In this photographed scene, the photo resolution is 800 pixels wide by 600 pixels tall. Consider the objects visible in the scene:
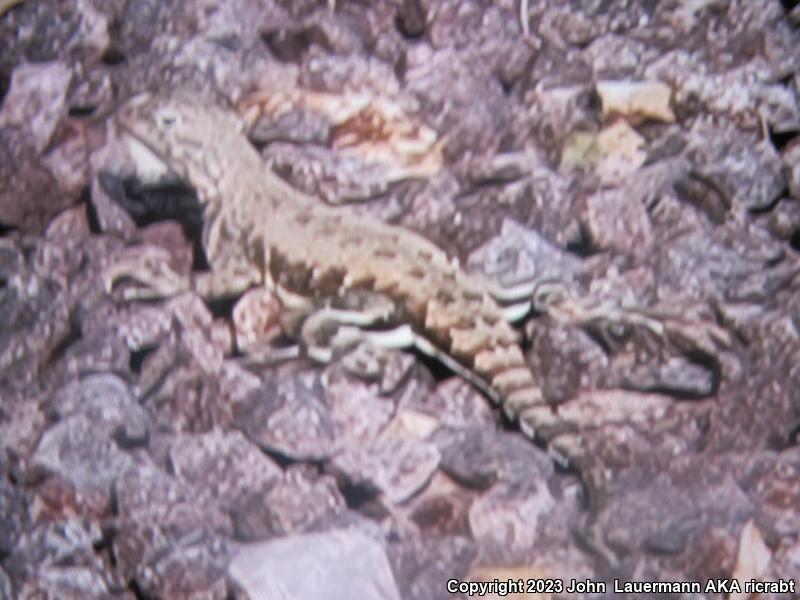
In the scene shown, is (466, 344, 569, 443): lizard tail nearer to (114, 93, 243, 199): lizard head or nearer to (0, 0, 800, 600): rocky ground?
(0, 0, 800, 600): rocky ground

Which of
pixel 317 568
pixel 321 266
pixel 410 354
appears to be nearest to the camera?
pixel 317 568

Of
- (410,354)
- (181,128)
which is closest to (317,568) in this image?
(410,354)

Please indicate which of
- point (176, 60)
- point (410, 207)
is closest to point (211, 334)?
point (410, 207)

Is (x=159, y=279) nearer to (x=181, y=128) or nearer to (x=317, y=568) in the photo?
(x=181, y=128)

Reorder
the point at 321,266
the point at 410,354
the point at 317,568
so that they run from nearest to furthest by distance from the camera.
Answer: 1. the point at 317,568
2. the point at 410,354
3. the point at 321,266

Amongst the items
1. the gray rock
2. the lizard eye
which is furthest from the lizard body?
the gray rock

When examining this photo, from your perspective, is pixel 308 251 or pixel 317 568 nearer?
pixel 317 568
